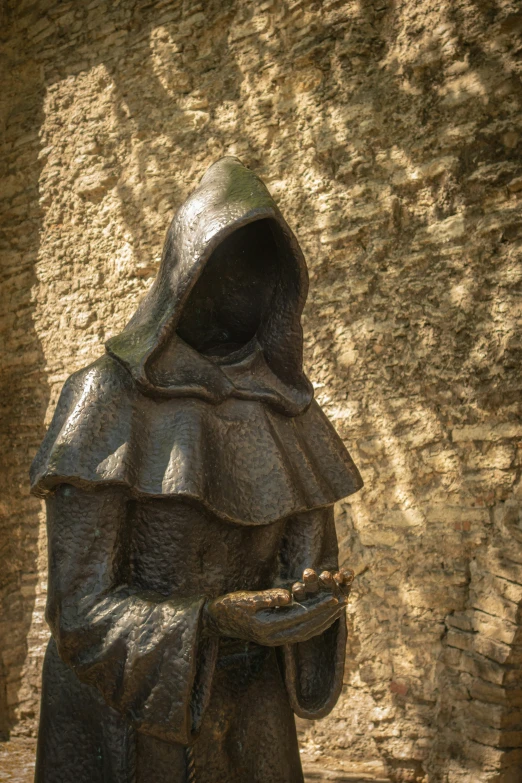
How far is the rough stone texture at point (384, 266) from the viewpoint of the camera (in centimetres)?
371

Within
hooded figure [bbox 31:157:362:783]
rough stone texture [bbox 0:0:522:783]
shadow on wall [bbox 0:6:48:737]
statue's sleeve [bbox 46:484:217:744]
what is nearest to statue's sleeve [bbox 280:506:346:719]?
hooded figure [bbox 31:157:362:783]

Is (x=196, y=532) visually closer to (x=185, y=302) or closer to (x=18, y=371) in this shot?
(x=185, y=302)

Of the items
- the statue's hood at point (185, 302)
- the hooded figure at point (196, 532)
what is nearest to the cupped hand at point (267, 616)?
the hooded figure at point (196, 532)

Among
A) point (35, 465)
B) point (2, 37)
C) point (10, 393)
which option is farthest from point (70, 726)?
point (2, 37)

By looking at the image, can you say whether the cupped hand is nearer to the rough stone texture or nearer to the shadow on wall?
the rough stone texture

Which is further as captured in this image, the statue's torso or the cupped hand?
the statue's torso

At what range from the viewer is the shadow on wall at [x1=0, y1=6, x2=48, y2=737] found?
17.8 feet

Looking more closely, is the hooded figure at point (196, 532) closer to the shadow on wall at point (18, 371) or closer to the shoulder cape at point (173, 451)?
the shoulder cape at point (173, 451)

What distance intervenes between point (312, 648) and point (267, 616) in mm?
421

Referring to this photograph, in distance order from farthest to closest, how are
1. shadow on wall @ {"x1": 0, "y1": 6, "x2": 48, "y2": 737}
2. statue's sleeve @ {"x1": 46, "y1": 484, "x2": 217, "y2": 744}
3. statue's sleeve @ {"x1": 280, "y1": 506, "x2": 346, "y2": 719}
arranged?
shadow on wall @ {"x1": 0, "y1": 6, "x2": 48, "y2": 737} → statue's sleeve @ {"x1": 280, "y1": 506, "x2": 346, "y2": 719} → statue's sleeve @ {"x1": 46, "y1": 484, "x2": 217, "y2": 744}

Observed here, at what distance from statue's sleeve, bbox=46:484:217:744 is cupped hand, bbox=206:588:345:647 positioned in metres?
0.05

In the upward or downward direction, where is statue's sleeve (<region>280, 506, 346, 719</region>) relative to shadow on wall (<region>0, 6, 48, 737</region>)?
downward

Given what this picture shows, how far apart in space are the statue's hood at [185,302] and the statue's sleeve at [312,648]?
0.98 ft

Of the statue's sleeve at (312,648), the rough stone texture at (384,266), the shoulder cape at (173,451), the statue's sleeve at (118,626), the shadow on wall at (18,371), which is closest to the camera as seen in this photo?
the statue's sleeve at (118,626)
